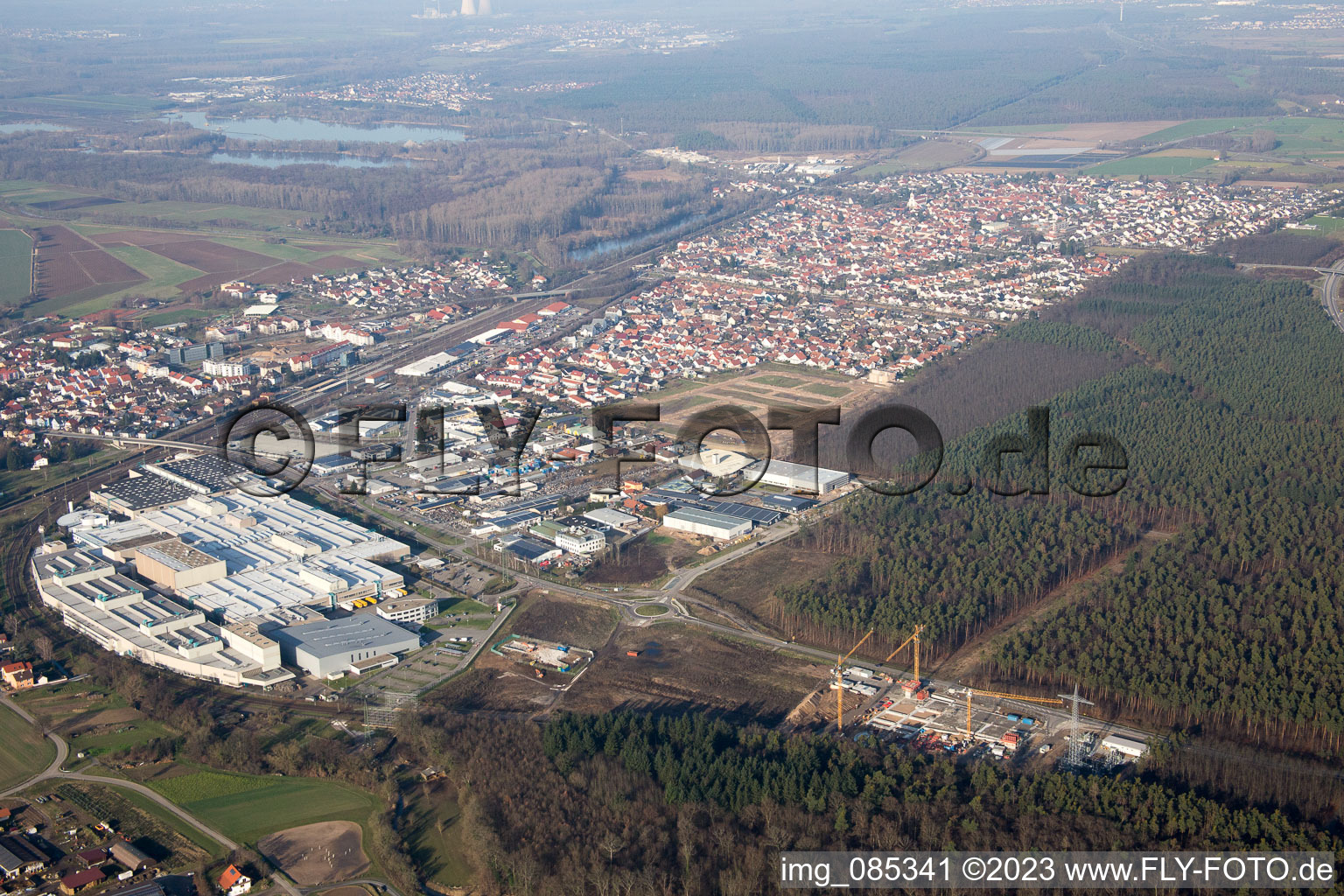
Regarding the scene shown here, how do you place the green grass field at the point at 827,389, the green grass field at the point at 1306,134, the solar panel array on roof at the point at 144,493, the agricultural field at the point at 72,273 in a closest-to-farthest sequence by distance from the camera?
1. the solar panel array on roof at the point at 144,493
2. the green grass field at the point at 827,389
3. the agricultural field at the point at 72,273
4. the green grass field at the point at 1306,134

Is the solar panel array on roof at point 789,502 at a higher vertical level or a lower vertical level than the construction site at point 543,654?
higher

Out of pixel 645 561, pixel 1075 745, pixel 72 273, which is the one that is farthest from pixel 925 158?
pixel 1075 745

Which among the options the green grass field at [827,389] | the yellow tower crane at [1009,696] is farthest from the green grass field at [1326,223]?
the yellow tower crane at [1009,696]

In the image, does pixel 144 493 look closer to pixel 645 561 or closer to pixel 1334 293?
pixel 645 561

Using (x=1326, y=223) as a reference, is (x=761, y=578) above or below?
below

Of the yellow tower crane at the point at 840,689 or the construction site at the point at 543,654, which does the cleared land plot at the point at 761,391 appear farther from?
the yellow tower crane at the point at 840,689

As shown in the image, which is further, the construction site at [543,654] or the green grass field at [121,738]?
the construction site at [543,654]
